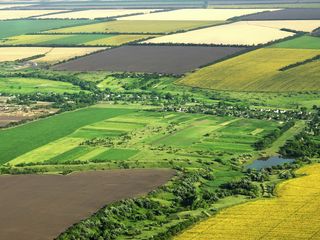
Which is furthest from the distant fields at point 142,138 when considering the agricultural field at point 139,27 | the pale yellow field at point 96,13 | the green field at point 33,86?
the pale yellow field at point 96,13

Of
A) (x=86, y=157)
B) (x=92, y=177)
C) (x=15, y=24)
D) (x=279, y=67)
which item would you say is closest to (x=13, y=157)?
(x=86, y=157)

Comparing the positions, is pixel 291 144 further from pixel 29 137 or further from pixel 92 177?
pixel 29 137

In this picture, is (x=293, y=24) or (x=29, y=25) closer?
(x=293, y=24)

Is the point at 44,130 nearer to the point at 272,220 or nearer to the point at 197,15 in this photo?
the point at 272,220

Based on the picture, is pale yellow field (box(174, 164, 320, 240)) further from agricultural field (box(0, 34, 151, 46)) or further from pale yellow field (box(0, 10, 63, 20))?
pale yellow field (box(0, 10, 63, 20))

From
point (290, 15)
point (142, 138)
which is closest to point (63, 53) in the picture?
point (290, 15)

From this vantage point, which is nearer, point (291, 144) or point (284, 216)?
point (284, 216)
